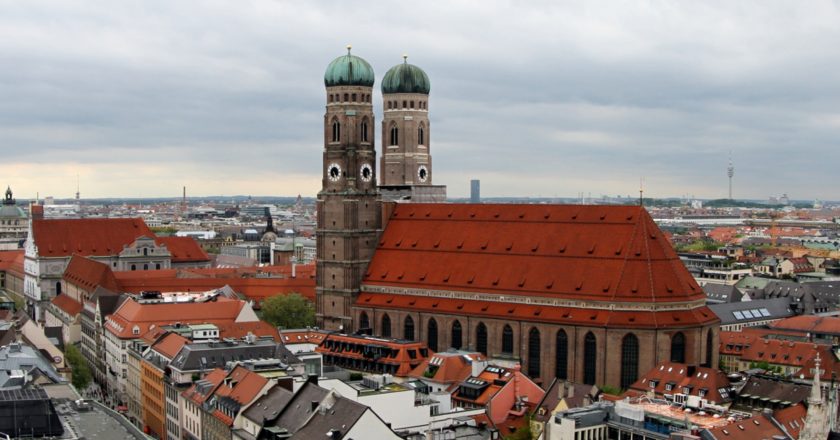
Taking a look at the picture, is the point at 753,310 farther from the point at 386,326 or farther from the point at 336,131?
the point at 336,131

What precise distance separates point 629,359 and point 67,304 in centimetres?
9253

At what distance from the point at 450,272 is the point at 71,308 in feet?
211

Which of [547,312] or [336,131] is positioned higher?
[336,131]

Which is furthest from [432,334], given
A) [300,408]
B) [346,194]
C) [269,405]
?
[300,408]

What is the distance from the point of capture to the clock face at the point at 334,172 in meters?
139

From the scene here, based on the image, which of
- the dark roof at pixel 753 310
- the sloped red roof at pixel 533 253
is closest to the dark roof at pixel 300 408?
the sloped red roof at pixel 533 253

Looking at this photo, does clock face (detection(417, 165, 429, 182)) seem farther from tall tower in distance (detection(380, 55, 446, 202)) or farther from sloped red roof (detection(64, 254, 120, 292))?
sloped red roof (detection(64, 254, 120, 292))

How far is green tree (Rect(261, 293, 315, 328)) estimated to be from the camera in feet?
482

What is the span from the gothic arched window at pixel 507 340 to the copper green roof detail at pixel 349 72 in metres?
39.0

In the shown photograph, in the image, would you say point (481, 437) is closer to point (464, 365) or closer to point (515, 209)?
point (464, 365)

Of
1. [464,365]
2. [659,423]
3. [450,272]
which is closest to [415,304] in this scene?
[450,272]

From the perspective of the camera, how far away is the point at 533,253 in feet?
408

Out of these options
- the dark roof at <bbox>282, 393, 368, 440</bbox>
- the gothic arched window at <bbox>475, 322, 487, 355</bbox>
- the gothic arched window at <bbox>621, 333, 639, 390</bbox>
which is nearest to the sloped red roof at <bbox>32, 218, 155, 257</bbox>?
the gothic arched window at <bbox>475, 322, 487, 355</bbox>

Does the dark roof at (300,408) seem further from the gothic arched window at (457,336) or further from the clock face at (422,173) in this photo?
the clock face at (422,173)
